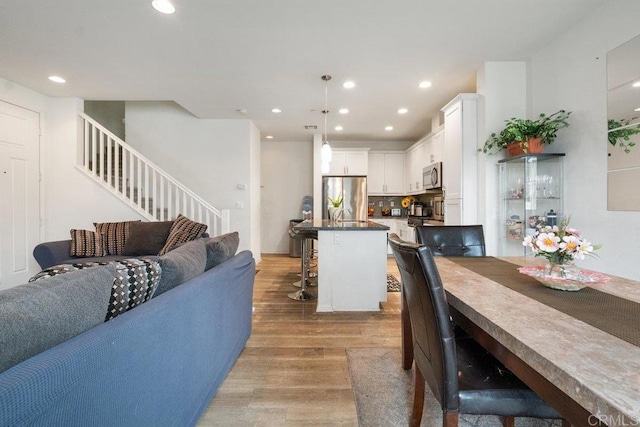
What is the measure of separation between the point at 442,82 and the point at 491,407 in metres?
3.61

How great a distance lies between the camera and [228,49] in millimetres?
2811

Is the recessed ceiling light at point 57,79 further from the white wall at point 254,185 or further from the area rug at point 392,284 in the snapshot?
the area rug at point 392,284

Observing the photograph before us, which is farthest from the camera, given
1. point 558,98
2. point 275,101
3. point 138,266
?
point 275,101

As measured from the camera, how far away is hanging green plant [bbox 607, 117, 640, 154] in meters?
2.01

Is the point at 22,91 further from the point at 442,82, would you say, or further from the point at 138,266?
the point at 442,82

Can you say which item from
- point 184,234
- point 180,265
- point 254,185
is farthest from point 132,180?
point 180,265

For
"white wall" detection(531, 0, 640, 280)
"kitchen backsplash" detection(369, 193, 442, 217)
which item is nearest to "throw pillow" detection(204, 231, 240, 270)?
"white wall" detection(531, 0, 640, 280)

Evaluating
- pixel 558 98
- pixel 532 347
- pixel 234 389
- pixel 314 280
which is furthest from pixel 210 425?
pixel 558 98

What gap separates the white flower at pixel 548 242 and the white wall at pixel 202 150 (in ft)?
14.6

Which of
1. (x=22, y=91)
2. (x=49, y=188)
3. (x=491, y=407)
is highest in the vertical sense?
(x=22, y=91)

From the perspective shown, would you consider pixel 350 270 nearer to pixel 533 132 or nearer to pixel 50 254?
pixel 533 132

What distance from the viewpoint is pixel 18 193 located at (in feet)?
12.4

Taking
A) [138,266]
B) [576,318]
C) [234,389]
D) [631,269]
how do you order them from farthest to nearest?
[631,269] → [234,389] → [138,266] → [576,318]

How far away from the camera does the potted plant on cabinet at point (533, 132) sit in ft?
8.57
